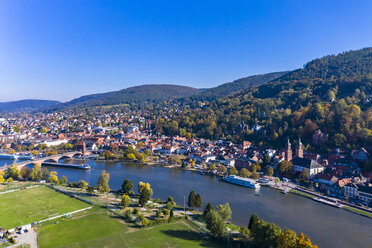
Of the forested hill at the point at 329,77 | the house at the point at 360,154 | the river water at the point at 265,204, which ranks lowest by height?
the river water at the point at 265,204

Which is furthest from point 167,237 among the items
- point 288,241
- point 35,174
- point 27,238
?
point 35,174

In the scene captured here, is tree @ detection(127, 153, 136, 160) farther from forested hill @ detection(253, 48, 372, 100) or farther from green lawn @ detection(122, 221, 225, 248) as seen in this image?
forested hill @ detection(253, 48, 372, 100)

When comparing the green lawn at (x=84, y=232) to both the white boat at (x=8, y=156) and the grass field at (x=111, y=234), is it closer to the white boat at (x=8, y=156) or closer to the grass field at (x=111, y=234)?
the grass field at (x=111, y=234)

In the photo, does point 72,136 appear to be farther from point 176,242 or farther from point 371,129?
point 371,129

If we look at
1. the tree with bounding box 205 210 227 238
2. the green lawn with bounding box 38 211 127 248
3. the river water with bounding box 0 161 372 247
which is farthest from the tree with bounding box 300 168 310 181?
the green lawn with bounding box 38 211 127 248

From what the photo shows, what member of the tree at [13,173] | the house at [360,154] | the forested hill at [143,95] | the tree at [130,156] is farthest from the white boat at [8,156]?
the forested hill at [143,95]
